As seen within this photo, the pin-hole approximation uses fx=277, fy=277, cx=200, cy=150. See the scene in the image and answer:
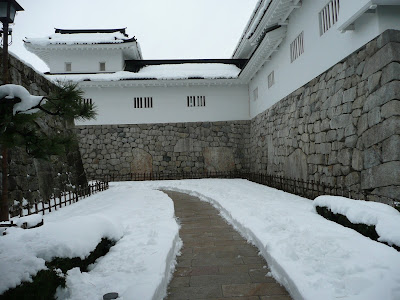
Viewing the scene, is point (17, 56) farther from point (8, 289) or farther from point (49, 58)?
point (49, 58)

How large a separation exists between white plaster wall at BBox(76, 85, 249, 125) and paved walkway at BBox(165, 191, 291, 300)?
13360mm

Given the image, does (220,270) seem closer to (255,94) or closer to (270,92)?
(270,92)

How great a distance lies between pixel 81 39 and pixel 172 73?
697cm

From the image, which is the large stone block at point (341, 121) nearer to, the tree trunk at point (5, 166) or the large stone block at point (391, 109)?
the large stone block at point (391, 109)

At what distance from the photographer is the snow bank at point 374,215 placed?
3605 millimetres

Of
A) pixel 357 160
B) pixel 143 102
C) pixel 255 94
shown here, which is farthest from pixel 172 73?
pixel 357 160

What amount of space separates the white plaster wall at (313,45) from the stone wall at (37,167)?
751 cm

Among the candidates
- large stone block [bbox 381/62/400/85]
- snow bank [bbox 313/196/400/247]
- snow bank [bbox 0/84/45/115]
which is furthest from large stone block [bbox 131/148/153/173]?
snow bank [bbox 0/84/45/115]

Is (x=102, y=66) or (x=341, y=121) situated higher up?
(x=102, y=66)

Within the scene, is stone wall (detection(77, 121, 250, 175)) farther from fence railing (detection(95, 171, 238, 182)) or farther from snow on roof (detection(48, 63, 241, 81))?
snow on roof (detection(48, 63, 241, 81))

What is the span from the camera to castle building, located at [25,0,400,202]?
6121 mm

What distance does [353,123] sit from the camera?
680cm

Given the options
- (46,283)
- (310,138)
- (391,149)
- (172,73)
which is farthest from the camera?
(172,73)

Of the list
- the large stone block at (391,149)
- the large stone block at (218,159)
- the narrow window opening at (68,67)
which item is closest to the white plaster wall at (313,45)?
the large stone block at (391,149)
